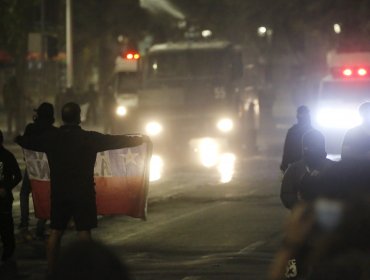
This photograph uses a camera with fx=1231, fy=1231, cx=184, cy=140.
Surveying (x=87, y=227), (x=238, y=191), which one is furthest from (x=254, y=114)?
(x=87, y=227)

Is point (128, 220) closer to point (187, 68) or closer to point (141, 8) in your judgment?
point (187, 68)

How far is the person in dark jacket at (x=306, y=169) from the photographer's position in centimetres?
862

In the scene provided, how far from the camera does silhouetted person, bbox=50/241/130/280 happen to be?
15.3 feet

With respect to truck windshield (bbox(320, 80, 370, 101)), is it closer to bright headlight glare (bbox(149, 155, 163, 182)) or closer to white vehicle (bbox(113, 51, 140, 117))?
bright headlight glare (bbox(149, 155, 163, 182))

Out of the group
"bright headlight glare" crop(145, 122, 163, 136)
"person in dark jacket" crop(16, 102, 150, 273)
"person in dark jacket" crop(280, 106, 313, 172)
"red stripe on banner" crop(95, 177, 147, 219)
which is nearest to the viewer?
"person in dark jacket" crop(16, 102, 150, 273)

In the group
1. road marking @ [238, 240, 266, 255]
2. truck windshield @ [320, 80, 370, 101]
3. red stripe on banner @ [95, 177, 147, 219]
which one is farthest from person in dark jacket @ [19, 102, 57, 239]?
truck windshield @ [320, 80, 370, 101]

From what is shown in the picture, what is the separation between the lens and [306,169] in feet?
31.0

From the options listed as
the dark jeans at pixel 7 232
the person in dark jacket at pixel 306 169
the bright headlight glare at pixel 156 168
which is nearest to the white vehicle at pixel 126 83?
the bright headlight glare at pixel 156 168

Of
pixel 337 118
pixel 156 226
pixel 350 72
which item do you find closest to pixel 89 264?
pixel 156 226

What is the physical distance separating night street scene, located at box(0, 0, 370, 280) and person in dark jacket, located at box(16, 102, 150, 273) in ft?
0.04

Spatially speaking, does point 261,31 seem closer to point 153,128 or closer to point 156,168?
point 153,128

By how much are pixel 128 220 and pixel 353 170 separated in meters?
9.58

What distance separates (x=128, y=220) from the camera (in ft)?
56.2

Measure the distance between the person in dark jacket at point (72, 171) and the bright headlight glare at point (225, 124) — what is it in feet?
57.3
